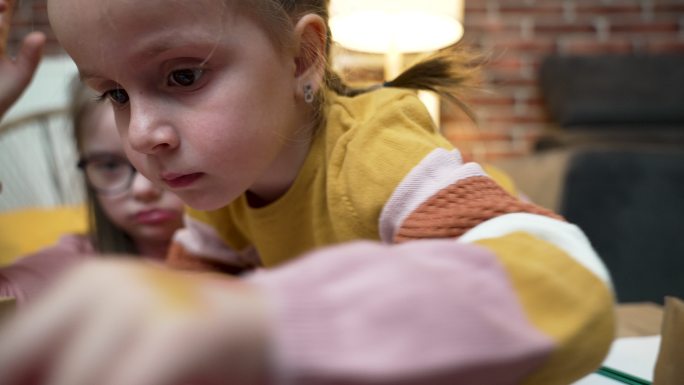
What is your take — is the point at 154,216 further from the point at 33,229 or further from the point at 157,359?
the point at 157,359

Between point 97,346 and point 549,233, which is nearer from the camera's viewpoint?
point 97,346

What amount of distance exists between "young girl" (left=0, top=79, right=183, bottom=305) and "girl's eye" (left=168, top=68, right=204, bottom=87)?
62cm

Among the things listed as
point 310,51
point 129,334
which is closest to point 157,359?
point 129,334

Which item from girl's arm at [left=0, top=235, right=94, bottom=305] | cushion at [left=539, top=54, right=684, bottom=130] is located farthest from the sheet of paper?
cushion at [left=539, top=54, right=684, bottom=130]

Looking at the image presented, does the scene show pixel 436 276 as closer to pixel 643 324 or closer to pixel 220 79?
pixel 220 79

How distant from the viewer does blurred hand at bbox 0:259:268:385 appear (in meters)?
0.24

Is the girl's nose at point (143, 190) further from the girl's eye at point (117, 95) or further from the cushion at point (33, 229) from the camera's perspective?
the girl's eye at point (117, 95)

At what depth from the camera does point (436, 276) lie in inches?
12.8

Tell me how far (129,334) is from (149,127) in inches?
14.1

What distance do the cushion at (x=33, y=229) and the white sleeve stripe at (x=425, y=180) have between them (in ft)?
3.37

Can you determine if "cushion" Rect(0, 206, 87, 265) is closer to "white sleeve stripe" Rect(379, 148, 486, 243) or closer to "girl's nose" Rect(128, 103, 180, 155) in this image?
"girl's nose" Rect(128, 103, 180, 155)

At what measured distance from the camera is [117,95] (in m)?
0.62

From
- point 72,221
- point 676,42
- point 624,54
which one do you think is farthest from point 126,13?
point 676,42

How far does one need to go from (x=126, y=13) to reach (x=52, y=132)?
4.98 ft
